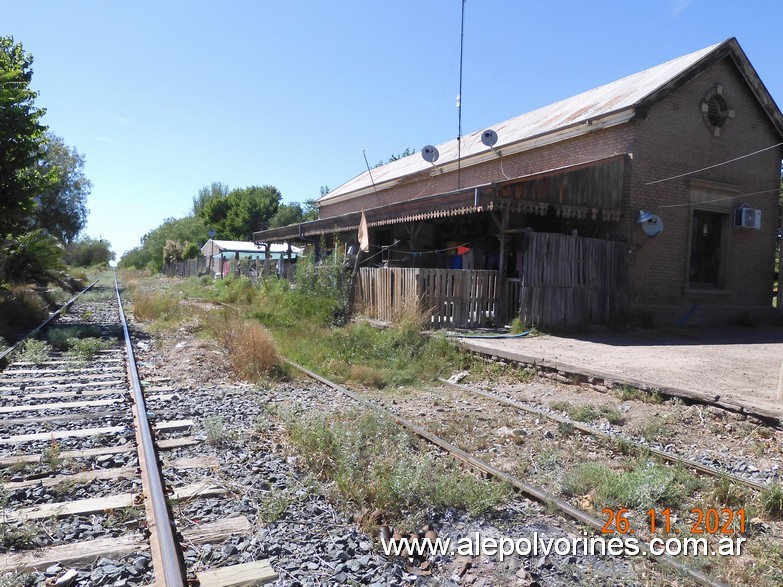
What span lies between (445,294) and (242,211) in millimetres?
54451

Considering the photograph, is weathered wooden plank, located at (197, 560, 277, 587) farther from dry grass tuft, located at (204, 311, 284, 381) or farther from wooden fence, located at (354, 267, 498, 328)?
wooden fence, located at (354, 267, 498, 328)

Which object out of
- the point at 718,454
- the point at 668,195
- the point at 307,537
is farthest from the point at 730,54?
the point at 307,537

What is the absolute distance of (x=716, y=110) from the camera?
15.0 meters

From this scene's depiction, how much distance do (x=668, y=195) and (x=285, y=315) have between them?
10.2m

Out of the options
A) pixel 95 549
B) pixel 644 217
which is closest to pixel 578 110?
pixel 644 217

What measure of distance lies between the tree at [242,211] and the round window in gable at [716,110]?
5310cm

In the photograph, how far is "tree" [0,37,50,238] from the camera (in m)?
11.8

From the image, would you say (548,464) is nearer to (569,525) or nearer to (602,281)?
(569,525)

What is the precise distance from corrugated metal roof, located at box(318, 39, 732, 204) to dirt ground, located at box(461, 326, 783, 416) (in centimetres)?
581

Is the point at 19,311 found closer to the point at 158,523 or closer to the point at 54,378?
the point at 54,378

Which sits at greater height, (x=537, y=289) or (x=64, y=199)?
(x=64, y=199)

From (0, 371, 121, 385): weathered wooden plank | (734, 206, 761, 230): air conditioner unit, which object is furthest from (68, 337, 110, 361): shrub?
(734, 206, 761, 230): air conditioner unit

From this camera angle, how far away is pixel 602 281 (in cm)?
1294

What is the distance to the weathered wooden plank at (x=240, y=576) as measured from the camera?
286 centimetres
